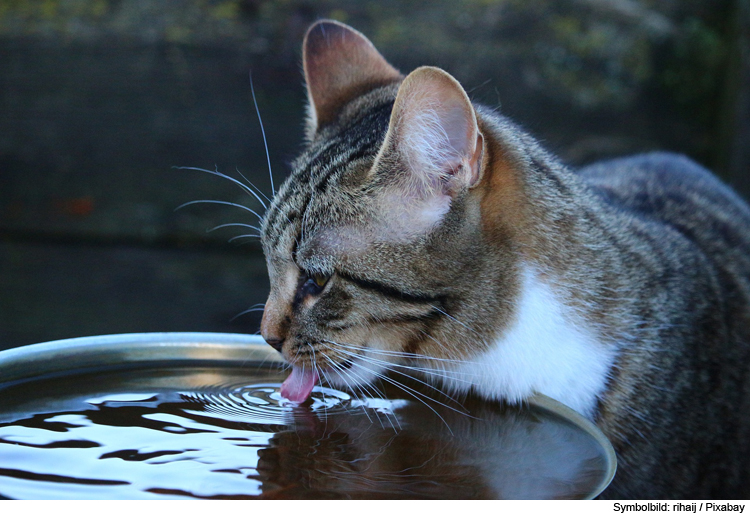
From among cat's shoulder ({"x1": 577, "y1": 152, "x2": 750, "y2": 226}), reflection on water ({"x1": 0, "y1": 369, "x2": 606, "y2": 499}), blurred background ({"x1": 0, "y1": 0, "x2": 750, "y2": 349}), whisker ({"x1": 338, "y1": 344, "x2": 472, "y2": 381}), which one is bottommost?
reflection on water ({"x1": 0, "y1": 369, "x2": 606, "y2": 499})

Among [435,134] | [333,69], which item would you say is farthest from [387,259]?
[333,69]

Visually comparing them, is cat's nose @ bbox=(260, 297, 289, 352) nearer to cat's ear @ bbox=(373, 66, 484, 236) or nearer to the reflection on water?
the reflection on water

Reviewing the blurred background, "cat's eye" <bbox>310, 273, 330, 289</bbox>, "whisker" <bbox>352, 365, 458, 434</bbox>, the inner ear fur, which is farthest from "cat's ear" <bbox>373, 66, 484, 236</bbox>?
the blurred background

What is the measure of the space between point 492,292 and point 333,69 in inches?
30.2

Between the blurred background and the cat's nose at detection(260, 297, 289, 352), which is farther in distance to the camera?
the blurred background

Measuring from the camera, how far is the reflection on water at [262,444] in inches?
41.4

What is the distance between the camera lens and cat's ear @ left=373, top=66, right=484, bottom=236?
1.29m

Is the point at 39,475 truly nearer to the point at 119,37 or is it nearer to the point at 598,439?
the point at 598,439

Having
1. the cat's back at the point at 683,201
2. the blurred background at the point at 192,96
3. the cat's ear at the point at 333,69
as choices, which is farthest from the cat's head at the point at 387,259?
the blurred background at the point at 192,96

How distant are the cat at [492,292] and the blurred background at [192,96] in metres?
1.66

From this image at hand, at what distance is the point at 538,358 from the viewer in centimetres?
145

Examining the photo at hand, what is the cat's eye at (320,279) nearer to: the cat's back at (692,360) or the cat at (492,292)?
the cat at (492,292)

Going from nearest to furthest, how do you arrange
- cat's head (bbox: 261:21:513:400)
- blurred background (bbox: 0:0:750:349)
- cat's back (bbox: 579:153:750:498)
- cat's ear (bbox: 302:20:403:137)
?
cat's head (bbox: 261:21:513:400), cat's back (bbox: 579:153:750:498), cat's ear (bbox: 302:20:403:137), blurred background (bbox: 0:0:750:349)

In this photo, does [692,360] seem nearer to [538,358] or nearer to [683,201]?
[538,358]
